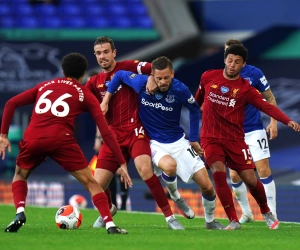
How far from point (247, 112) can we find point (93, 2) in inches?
554

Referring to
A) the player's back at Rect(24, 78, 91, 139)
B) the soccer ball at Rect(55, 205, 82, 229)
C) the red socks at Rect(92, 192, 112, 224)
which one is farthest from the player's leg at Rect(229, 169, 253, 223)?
the player's back at Rect(24, 78, 91, 139)

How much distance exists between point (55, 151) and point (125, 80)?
154cm

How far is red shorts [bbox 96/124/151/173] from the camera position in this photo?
1037 centimetres

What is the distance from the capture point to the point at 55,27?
24188 millimetres

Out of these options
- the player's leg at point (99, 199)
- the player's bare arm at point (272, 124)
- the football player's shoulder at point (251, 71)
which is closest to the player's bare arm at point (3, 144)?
the player's leg at point (99, 199)

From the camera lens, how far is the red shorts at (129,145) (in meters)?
10.4

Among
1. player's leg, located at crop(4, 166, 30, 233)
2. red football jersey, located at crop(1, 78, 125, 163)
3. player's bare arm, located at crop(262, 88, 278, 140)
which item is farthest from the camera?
player's bare arm, located at crop(262, 88, 278, 140)

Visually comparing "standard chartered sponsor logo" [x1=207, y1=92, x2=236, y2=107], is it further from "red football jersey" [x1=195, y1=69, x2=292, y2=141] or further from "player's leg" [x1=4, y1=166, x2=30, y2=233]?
"player's leg" [x1=4, y1=166, x2=30, y2=233]

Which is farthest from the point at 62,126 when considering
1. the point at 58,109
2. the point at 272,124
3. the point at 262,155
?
the point at 262,155

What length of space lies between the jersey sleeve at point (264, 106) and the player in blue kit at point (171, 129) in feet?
2.03

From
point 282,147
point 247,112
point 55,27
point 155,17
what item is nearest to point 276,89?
point 282,147

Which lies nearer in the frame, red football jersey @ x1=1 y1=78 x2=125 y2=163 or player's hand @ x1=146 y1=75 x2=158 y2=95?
red football jersey @ x1=1 y1=78 x2=125 y2=163

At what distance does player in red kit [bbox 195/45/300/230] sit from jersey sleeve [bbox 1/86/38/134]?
2172 mm

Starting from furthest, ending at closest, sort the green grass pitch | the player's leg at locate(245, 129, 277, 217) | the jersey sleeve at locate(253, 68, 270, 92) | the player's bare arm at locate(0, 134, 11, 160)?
1. the player's leg at locate(245, 129, 277, 217)
2. the jersey sleeve at locate(253, 68, 270, 92)
3. the player's bare arm at locate(0, 134, 11, 160)
4. the green grass pitch
